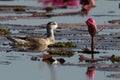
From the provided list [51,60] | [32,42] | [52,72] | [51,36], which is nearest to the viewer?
[52,72]

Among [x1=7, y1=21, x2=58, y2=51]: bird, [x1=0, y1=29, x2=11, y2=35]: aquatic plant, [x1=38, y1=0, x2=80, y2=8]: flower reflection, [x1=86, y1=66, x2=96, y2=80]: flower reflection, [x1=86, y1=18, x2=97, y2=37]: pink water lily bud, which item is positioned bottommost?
[x1=7, y1=21, x2=58, y2=51]: bird

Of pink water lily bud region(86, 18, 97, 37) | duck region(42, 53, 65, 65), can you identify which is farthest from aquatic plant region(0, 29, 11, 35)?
pink water lily bud region(86, 18, 97, 37)

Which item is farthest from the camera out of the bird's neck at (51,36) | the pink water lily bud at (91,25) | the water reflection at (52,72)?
the bird's neck at (51,36)

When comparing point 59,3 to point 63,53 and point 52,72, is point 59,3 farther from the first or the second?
point 63,53

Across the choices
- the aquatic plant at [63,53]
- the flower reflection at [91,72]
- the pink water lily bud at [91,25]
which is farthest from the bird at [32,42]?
the flower reflection at [91,72]

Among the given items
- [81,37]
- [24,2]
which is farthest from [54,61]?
[24,2]

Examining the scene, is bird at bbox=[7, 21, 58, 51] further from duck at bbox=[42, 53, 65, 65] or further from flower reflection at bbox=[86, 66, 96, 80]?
flower reflection at bbox=[86, 66, 96, 80]

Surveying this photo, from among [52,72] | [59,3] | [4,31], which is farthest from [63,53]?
[59,3]

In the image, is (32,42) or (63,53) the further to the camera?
(32,42)

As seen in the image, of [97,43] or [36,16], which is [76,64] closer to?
[97,43]

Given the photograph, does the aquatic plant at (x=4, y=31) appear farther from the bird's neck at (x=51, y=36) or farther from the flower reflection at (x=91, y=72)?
the flower reflection at (x=91, y=72)

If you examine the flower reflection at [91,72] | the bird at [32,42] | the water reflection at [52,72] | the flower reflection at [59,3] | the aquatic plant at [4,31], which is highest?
the flower reflection at [59,3]

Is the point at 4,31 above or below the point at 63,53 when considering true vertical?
above

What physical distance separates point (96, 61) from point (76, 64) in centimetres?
44
